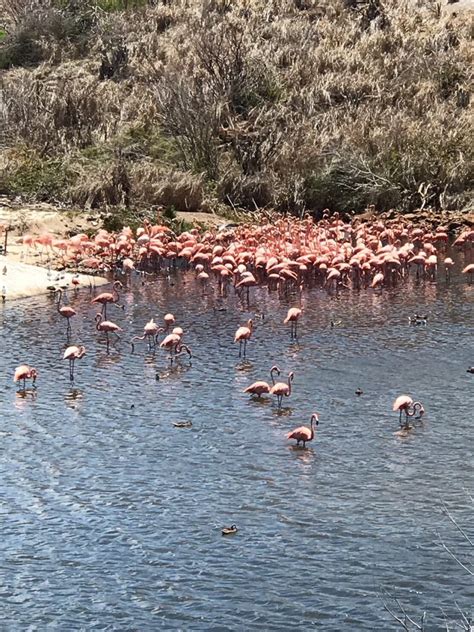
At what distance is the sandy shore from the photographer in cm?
2266

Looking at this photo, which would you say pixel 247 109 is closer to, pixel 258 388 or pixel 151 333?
pixel 151 333

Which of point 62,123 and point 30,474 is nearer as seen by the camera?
point 30,474

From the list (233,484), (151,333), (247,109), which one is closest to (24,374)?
(151,333)

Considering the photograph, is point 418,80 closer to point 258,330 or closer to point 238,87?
point 238,87

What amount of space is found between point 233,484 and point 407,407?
2990 mm

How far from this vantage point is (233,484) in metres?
11.8

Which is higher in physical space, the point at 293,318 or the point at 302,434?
the point at 293,318

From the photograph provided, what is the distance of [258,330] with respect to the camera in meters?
19.4

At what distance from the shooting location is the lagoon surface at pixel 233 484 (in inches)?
363

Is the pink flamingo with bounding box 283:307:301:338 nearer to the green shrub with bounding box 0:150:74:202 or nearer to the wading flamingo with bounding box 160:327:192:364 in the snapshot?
the wading flamingo with bounding box 160:327:192:364

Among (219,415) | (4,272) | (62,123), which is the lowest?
(219,415)

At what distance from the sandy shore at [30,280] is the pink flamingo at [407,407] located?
10488mm

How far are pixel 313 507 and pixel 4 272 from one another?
1355 cm

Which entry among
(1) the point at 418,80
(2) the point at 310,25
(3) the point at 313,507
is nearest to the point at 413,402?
(3) the point at 313,507
